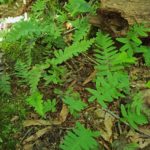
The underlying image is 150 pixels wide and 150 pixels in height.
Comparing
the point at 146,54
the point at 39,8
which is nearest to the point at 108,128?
the point at 146,54

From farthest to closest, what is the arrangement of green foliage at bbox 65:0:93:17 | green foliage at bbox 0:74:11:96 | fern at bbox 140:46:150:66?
green foliage at bbox 65:0:93:17
fern at bbox 140:46:150:66
green foliage at bbox 0:74:11:96

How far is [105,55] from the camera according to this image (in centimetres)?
362

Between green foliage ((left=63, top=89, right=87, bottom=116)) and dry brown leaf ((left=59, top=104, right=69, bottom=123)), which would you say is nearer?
green foliage ((left=63, top=89, right=87, bottom=116))

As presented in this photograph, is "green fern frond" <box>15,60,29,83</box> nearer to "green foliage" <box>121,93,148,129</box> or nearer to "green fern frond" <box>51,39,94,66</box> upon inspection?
"green fern frond" <box>51,39,94,66</box>

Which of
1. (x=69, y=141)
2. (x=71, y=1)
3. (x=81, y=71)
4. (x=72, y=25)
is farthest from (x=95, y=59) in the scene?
(x=69, y=141)

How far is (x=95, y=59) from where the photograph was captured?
381 cm

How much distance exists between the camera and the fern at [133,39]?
3603 mm

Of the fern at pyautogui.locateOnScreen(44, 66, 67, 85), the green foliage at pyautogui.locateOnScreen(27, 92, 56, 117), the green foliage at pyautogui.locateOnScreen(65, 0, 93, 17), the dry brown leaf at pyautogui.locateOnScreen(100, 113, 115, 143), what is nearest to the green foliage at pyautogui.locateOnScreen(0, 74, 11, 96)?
the green foliage at pyautogui.locateOnScreen(27, 92, 56, 117)

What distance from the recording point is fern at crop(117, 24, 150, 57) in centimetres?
360

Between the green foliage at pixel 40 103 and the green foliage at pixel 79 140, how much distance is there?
363mm

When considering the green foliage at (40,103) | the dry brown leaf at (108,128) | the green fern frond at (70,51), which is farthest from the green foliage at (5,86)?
the dry brown leaf at (108,128)

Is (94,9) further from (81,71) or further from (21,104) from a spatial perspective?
(21,104)

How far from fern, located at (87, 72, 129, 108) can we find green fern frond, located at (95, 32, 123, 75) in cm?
13

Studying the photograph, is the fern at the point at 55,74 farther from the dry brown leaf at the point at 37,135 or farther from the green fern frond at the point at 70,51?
the dry brown leaf at the point at 37,135
